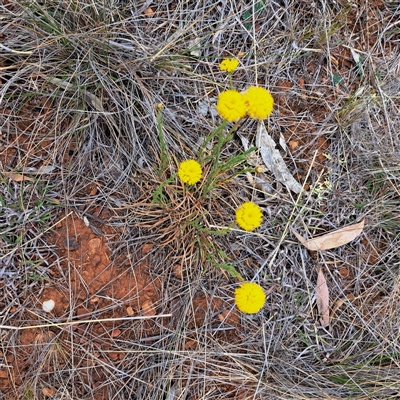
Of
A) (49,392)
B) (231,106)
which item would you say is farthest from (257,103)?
(49,392)

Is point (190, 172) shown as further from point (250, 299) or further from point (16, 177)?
point (16, 177)

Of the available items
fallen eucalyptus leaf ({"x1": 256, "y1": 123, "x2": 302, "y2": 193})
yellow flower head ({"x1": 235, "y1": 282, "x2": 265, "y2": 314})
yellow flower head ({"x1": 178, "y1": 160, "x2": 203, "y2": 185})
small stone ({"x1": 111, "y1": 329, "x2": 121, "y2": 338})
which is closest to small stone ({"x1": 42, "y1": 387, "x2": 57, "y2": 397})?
small stone ({"x1": 111, "y1": 329, "x2": 121, "y2": 338})

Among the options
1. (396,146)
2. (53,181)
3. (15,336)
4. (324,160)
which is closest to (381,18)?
(396,146)

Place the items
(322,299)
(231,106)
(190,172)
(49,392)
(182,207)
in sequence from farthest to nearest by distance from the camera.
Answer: (322,299)
(182,207)
(49,392)
(190,172)
(231,106)

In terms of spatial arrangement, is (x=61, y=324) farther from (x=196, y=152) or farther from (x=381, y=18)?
(x=381, y=18)

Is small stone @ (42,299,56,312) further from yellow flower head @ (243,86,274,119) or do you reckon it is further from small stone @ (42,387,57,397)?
yellow flower head @ (243,86,274,119)

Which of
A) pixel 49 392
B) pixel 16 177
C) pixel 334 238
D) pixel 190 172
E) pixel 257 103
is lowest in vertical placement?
pixel 49 392

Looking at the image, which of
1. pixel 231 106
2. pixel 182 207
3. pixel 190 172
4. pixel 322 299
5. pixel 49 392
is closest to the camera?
pixel 231 106
